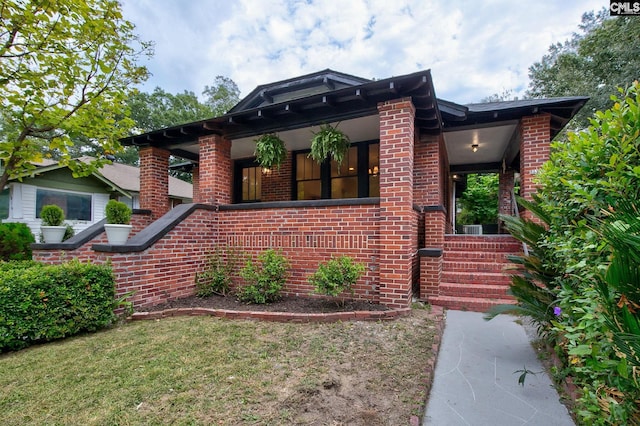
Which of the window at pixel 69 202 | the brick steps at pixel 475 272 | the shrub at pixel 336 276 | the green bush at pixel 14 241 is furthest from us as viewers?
the window at pixel 69 202

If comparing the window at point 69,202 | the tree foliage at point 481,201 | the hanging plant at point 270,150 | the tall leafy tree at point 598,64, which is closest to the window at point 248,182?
the hanging plant at point 270,150

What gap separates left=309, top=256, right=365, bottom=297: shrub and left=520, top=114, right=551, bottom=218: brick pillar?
386cm

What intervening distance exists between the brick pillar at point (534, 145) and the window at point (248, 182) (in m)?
6.59

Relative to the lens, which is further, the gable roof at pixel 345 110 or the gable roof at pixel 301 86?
A: the gable roof at pixel 301 86

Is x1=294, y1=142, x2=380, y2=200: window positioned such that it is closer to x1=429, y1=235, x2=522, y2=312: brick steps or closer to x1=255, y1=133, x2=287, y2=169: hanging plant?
x1=255, y1=133, x2=287, y2=169: hanging plant

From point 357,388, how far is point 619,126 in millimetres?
2353

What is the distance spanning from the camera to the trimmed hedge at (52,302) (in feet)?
10.2

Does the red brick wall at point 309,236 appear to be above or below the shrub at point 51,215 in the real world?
below

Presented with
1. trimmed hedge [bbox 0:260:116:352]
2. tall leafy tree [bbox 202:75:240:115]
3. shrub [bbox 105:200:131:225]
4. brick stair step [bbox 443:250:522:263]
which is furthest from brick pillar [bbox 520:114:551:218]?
tall leafy tree [bbox 202:75:240:115]

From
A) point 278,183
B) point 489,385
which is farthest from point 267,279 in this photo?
point 278,183

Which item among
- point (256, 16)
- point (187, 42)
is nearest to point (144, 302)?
point (256, 16)

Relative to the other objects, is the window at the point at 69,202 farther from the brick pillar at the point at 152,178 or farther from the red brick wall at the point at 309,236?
the red brick wall at the point at 309,236

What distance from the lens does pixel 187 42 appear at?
42.7ft

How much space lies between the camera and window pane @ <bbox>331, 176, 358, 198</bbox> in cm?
724
